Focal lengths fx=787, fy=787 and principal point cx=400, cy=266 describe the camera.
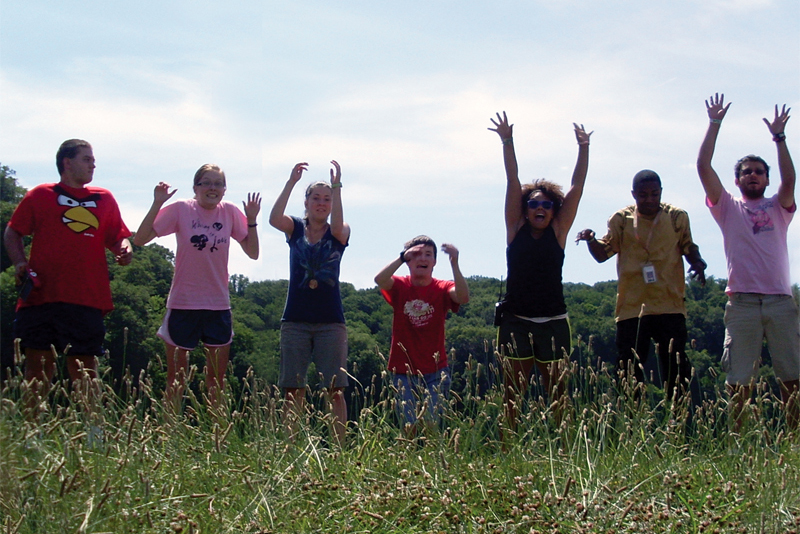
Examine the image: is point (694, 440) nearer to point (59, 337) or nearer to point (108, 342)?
point (59, 337)

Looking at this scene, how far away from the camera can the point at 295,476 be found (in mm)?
3719

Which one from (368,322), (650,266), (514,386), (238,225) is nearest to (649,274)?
(650,266)

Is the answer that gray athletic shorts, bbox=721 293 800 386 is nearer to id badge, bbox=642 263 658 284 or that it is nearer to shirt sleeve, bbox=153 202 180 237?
id badge, bbox=642 263 658 284

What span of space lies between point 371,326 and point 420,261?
166 inches

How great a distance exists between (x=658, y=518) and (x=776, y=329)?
3179 millimetres

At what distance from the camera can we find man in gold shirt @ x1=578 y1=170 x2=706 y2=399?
5.99m

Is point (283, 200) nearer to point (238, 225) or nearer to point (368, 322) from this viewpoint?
point (238, 225)

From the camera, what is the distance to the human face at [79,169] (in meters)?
5.91

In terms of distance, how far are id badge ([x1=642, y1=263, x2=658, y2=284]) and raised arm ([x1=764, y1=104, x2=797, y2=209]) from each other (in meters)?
1.19

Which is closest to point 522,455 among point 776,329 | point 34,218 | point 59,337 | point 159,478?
point 159,478

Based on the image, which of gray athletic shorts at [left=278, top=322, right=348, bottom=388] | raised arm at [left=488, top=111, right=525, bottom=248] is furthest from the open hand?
gray athletic shorts at [left=278, top=322, right=348, bottom=388]

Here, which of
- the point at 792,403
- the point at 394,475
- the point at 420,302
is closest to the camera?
the point at 394,475

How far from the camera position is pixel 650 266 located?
Result: 19.7 feet

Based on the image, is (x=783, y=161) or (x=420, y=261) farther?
(x=420, y=261)
